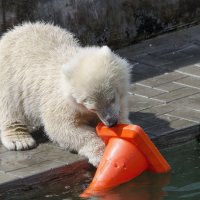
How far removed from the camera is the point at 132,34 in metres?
9.80

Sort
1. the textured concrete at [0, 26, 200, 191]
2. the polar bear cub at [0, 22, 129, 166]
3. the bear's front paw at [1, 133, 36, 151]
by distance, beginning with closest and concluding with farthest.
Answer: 1. the polar bear cub at [0, 22, 129, 166]
2. the textured concrete at [0, 26, 200, 191]
3. the bear's front paw at [1, 133, 36, 151]

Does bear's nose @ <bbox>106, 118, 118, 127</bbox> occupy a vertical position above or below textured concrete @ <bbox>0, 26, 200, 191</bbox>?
above

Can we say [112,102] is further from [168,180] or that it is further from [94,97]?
[168,180]

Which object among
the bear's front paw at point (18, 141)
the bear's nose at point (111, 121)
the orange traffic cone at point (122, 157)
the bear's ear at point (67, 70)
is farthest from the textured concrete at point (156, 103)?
the bear's ear at point (67, 70)

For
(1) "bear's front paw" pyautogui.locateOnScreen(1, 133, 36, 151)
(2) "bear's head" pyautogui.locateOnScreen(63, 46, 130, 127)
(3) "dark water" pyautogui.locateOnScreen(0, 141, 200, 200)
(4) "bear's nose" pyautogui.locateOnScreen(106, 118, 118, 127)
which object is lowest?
(3) "dark water" pyautogui.locateOnScreen(0, 141, 200, 200)

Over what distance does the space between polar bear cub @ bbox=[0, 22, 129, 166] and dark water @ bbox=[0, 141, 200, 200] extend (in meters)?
0.28

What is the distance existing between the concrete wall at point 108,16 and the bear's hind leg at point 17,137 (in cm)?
189

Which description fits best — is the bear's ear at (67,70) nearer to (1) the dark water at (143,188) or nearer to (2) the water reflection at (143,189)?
(1) the dark water at (143,188)

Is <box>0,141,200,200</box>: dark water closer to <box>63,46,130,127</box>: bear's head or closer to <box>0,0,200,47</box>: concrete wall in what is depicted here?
<box>63,46,130,127</box>: bear's head

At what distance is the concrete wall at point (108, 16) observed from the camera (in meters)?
9.14

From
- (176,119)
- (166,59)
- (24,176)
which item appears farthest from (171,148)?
(166,59)

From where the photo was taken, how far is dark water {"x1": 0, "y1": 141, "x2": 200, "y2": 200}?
6.51m

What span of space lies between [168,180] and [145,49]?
124 inches

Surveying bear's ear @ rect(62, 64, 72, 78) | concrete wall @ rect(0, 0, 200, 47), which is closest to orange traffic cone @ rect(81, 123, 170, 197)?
bear's ear @ rect(62, 64, 72, 78)
